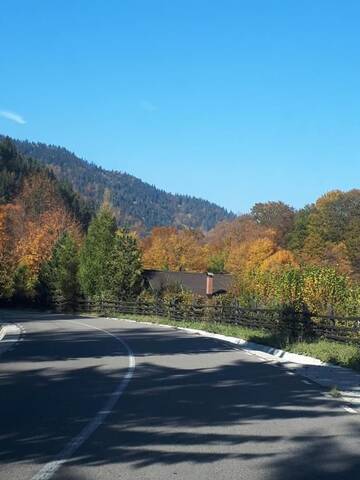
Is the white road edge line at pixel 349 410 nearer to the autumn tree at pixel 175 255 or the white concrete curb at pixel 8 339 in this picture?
the white concrete curb at pixel 8 339

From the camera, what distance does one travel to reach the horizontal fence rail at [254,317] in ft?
75.1

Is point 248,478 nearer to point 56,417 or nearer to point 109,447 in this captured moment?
point 109,447

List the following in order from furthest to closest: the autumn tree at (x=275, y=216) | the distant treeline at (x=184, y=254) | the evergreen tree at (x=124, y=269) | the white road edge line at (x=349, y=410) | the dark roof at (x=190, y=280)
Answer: the autumn tree at (x=275, y=216) < the dark roof at (x=190, y=280) < the evergreen tree at (x=124, y=269) < the distant treeline at (x=184, y=254) < the white road edge line at (x=349, y=410)

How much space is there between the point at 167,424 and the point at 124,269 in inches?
1973

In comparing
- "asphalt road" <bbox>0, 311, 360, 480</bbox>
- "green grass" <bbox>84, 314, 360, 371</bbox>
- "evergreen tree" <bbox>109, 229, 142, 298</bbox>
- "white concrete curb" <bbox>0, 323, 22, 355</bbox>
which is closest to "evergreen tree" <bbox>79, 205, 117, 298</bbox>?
"evergreen tree" <bbox>109, 229, 142, 298</bbox>

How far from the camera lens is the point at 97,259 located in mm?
62406

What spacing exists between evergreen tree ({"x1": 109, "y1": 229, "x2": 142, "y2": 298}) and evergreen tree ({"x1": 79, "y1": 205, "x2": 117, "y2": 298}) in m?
0.64

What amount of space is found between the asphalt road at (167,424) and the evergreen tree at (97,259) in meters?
44.0

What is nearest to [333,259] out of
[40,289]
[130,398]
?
[40,289]

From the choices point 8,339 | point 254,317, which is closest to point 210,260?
point 254,317

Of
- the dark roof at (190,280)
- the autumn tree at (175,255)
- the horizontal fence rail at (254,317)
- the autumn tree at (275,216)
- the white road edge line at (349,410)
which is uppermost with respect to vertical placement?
the autumn tree at (275,216)

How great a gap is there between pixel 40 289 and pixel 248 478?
6122cm

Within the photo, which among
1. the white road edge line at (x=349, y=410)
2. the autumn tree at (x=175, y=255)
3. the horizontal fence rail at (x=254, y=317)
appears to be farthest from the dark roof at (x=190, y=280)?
the white road edge line at (x=349, y=410)

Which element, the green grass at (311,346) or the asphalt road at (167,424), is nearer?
the asphalt road at (167,424)
